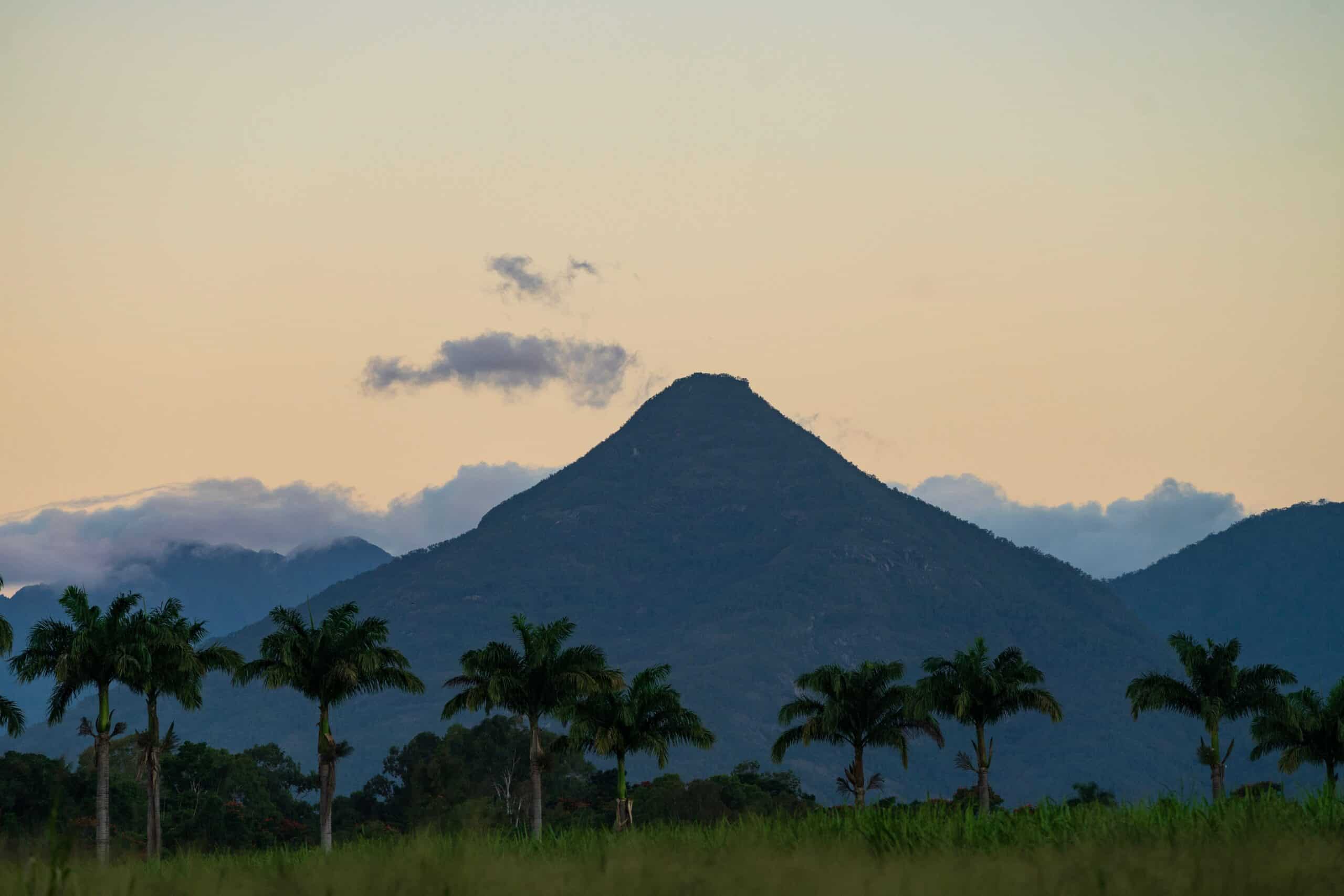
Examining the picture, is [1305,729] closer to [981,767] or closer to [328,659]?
[981,767]

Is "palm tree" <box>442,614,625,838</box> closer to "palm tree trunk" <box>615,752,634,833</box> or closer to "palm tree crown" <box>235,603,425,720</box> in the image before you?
"palm tree crown" <box>235,603,425,720</box>

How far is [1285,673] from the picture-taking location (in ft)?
293

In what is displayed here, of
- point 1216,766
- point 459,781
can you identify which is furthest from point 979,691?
point 459,781

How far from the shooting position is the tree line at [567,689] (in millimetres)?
73250

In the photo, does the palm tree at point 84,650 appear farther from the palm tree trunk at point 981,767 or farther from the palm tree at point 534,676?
the palm tree trunk at point 981,767

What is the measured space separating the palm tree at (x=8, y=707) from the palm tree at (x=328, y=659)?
1542 centimetres

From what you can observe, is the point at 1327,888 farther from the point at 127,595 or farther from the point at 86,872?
the point at 127,595

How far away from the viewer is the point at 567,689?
80750 millimetres

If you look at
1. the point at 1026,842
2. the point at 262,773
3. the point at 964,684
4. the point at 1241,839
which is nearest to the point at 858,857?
the point at 1026,842

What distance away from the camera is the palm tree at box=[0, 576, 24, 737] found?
53000mm

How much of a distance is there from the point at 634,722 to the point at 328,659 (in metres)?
19.2

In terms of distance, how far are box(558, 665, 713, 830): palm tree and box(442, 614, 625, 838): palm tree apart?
9.72ft

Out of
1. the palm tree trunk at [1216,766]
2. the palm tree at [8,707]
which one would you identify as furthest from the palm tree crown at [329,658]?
the palm tree trunk at [1216,766]

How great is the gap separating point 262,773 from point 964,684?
337 feet
